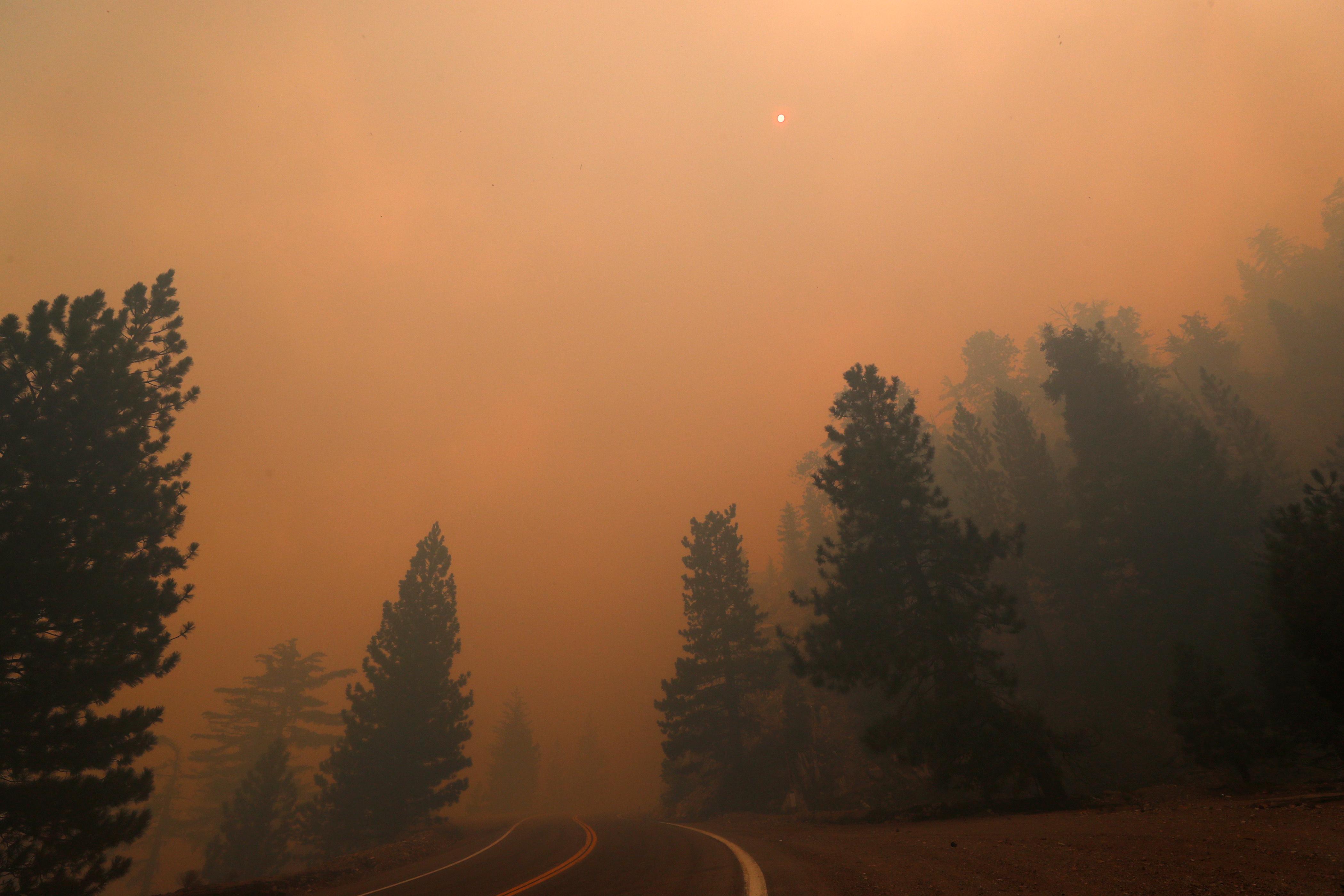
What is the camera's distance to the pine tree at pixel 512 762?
77.8m

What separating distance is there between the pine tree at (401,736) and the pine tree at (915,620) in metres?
22.3

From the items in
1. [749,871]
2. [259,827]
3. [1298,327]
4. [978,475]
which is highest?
[1298,327]

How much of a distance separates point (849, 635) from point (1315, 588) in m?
14.2

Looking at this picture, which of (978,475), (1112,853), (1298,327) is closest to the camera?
(1112,853)

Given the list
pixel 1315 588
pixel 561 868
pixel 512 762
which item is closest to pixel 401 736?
pixel 561 868

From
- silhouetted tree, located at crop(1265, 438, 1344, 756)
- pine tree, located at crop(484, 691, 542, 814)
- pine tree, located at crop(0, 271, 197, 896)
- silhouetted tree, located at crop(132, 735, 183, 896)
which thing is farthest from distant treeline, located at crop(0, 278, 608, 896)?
pine tree, located at crop(484, 691, 542, 814)

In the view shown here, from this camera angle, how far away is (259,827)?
32688 millimetres

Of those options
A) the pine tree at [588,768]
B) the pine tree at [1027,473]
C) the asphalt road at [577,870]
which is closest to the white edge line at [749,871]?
the asphalt road at [577,870]

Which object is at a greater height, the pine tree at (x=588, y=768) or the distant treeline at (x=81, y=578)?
the distant treeline at (x=81, y=578)

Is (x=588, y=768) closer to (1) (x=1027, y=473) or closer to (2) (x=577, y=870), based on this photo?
(1) (x=1027, y=473)

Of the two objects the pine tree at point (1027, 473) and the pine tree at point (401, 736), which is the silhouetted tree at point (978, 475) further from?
the pine tree at point (401, 736)

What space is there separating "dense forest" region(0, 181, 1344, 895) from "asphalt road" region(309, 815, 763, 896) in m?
6.18

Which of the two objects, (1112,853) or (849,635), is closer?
(1112,853)

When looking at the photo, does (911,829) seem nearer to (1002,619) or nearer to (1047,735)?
(1047,735)
